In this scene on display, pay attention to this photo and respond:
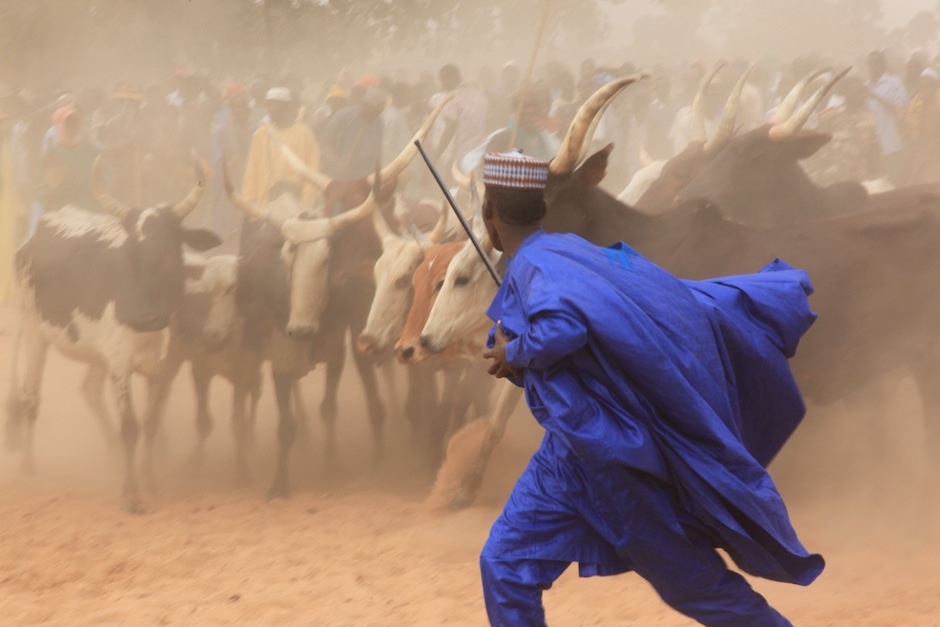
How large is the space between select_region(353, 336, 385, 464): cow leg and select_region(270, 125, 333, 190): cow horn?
1.23 meters

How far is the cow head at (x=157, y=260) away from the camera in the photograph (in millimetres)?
7312

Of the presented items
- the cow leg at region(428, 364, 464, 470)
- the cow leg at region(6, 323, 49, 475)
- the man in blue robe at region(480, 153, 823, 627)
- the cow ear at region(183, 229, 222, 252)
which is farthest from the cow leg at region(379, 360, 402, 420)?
the man in blue robe at region(480, 153, 823, 627)

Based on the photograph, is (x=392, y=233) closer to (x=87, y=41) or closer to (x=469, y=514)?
(x=469, y=514)

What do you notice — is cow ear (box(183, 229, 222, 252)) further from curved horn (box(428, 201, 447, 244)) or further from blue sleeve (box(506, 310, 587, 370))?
blue sleeve (box(506, 310, 587, 370))

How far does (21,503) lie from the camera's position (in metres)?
7.30

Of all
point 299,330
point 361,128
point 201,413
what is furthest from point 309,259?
point 361,128

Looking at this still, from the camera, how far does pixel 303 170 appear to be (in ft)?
26.2

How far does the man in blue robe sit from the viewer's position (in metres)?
3.08

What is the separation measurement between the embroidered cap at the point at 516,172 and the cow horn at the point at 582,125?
2.29m

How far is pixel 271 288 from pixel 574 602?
3.18 metres

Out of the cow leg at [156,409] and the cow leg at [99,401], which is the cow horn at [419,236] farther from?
the cow leg at [99,401]

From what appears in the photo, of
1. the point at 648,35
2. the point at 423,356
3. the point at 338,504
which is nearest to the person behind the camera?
the point at 423,356

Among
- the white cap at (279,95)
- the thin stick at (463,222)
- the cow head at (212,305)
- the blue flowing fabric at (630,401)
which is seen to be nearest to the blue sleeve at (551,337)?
the blue flowing fabric at (630,401)

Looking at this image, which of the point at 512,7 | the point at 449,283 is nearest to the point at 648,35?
the point at 512,7
